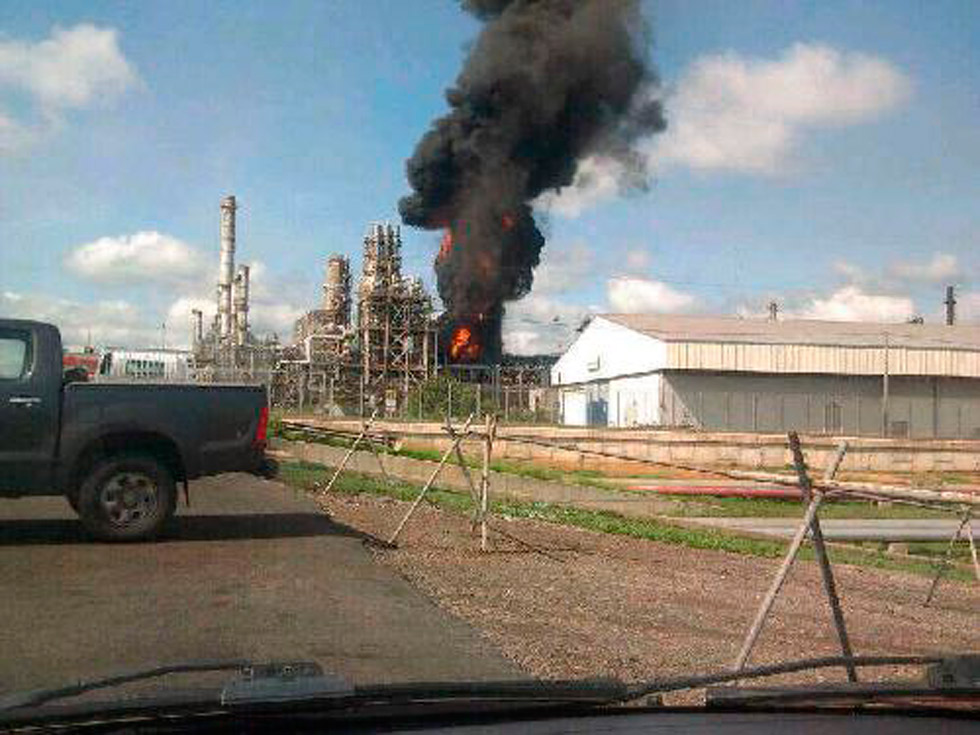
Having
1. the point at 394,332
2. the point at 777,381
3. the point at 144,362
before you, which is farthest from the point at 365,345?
the point at 144,362

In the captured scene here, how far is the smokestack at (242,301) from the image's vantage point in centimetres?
6009

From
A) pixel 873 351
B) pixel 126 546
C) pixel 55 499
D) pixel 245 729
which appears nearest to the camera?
pixel 245 729

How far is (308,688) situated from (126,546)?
799 cm

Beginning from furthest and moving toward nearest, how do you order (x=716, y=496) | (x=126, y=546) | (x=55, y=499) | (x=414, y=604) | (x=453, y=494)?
(x=716, y=496) < (x=453, y=494) < (x=55, y=499) < (x=126, y=546) < (x=414, y=604)

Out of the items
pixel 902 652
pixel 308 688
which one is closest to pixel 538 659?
pixel 902 652

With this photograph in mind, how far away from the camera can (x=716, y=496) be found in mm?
28453

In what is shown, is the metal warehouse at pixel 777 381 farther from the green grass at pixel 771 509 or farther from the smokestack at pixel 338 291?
the green grass at pixel 771 509

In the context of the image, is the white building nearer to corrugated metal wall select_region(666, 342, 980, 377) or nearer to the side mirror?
the side mirror

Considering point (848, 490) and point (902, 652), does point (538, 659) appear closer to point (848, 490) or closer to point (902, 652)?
point (848, 490)

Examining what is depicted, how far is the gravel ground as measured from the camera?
7.54 m

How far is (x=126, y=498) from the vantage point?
10844 mm

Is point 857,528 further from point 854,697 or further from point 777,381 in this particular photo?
point 777,381

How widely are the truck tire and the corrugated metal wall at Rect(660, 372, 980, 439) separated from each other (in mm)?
39511

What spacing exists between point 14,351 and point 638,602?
615cm
